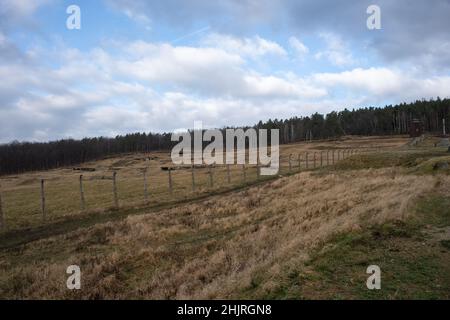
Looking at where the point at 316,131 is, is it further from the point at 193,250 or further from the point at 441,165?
the point at 193,250

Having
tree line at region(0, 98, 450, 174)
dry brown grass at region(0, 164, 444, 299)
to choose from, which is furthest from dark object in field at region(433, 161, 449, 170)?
tree line at region(0, 98, 450, 174)

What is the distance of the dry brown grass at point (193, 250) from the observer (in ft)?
31.3

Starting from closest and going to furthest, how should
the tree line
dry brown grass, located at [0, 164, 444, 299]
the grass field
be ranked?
the grass field, dry brown grass, located at [0, 164, 444, 299], the tree line

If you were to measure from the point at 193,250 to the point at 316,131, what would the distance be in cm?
14634

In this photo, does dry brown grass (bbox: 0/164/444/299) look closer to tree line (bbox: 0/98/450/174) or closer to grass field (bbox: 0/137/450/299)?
grass field (bbox: 0/137/450/299)

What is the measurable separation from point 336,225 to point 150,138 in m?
189

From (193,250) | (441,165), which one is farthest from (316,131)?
(193,250)

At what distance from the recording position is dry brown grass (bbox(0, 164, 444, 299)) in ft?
31.3

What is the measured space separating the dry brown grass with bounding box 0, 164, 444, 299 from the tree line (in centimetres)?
12595

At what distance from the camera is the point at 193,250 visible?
1320cm

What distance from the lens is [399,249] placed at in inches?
363

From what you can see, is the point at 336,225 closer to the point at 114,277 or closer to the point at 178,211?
the point at 114,277
